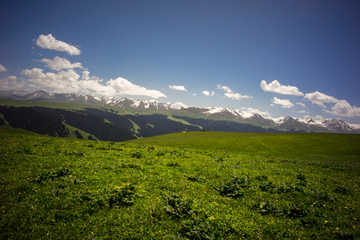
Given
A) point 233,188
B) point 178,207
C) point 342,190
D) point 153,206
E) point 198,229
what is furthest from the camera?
point 342,190

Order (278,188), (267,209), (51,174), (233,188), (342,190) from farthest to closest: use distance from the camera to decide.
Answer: (342,190) → (278,188) → (233,188) → (51,174) → (267,209)

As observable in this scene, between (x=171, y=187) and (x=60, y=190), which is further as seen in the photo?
(x=171, y=187)

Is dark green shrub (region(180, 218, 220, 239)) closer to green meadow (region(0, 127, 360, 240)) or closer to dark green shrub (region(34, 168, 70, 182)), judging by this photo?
green meadow (region(0, 127, 360, 240))

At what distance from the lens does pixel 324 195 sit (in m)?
10.1

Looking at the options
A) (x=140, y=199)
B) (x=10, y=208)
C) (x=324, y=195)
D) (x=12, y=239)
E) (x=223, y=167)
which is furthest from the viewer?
(x=223, y=167)

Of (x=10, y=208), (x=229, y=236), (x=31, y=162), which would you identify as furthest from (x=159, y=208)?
(x=31, y=162)

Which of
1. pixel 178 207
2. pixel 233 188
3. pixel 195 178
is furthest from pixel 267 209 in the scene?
pixel 195 178

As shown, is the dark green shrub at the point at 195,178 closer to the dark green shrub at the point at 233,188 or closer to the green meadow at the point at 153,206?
the green meadow at the point at 153,206

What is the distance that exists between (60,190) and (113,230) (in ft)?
13.7

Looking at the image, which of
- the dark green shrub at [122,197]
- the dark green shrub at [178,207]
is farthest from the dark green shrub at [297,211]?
the dark green shrub at [122,197]

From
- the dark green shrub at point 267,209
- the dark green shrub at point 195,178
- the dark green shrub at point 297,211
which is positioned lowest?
the dark green shrub at point 195,178

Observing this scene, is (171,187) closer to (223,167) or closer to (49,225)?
(49,225)

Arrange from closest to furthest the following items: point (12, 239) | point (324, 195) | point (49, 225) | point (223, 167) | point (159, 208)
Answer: point (12, 239) < point (49, 225) < point (159, 208) < point (324, 195) < point (223, 167)

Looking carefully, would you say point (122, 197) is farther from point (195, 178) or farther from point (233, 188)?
point (233, 188)
